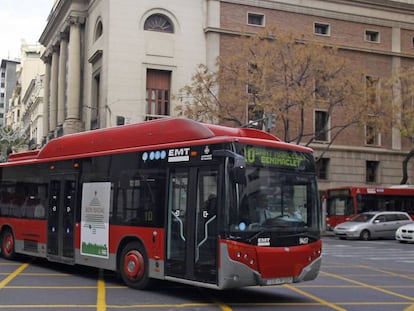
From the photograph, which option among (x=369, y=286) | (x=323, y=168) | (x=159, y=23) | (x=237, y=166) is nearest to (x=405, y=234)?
(x=323, y=168)

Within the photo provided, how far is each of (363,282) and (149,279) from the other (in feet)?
17.5

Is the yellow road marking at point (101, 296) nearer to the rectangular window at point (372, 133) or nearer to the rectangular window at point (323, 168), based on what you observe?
the rectangular window at point (372, 133)

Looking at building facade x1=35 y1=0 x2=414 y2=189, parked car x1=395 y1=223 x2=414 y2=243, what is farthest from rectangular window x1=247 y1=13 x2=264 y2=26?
parked car x1=395 y1=223 x2=414 y2=243

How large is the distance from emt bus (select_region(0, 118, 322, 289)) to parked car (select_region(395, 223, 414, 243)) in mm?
20524

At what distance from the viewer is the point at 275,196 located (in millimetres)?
9836

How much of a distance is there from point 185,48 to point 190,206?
111ft

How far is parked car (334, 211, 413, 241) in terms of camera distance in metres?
31.1

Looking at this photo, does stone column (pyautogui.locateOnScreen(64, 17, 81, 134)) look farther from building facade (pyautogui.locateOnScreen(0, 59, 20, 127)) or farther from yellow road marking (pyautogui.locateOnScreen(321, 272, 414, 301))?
building facade (pyautogui.locateOnScreen(0, 59, 20, 127))

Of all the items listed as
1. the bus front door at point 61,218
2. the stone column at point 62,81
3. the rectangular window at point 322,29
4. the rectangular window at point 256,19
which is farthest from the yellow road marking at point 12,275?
the stone column at point 62,81

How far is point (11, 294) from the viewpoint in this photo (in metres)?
10.0

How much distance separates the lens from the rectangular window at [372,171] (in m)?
48.0

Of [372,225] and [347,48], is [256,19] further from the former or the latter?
[372,225]

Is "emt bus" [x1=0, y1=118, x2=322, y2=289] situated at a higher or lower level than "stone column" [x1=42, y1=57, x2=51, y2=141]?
lower

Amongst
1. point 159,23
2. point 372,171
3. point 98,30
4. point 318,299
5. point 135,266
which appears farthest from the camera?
point 372,171
